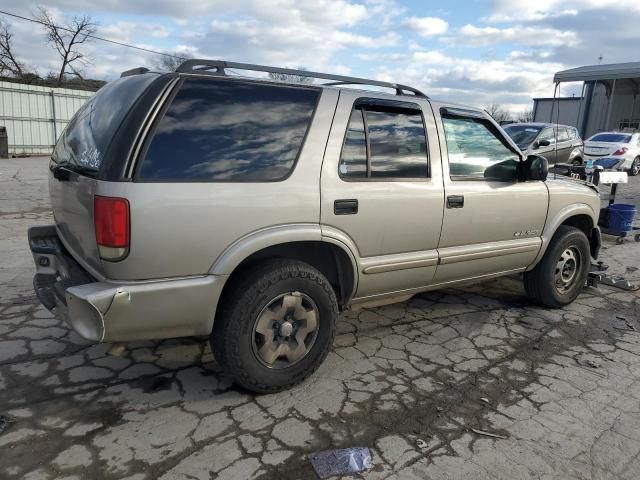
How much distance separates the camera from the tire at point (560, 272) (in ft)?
15.0

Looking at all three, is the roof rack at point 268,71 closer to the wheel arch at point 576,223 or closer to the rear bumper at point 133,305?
the rear bumper at point 133,305

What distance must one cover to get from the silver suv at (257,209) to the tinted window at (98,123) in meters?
0.01

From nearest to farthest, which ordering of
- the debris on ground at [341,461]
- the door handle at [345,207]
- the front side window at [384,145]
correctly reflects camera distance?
the debris on ground at [341,461] < the door handle at [345,207] < the front side window at [384,145]

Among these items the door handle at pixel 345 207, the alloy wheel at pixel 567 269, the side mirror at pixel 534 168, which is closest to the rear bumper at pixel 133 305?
the door handle at pixel 345 207

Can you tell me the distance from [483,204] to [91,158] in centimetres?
275

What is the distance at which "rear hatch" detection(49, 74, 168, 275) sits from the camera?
8.34ft

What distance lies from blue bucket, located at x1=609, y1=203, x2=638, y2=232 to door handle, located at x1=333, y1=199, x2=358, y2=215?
5.13 m

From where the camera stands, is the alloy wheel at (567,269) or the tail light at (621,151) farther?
the tail light at (621,151)

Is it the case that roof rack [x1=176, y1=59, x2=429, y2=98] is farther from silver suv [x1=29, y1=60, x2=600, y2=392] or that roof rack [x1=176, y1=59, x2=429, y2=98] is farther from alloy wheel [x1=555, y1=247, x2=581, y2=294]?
alloy wheel [x1=555, y1=247, x2=581, y2=294]

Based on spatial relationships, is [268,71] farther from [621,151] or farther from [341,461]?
[621,151]

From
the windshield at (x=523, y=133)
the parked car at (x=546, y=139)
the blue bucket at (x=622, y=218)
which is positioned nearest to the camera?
the blue bucket at (x=622, y=218)

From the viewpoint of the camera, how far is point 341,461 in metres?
2.48

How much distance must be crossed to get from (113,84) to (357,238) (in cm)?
182

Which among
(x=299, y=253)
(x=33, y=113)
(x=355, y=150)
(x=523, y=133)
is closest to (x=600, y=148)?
(x=523, y=133)
